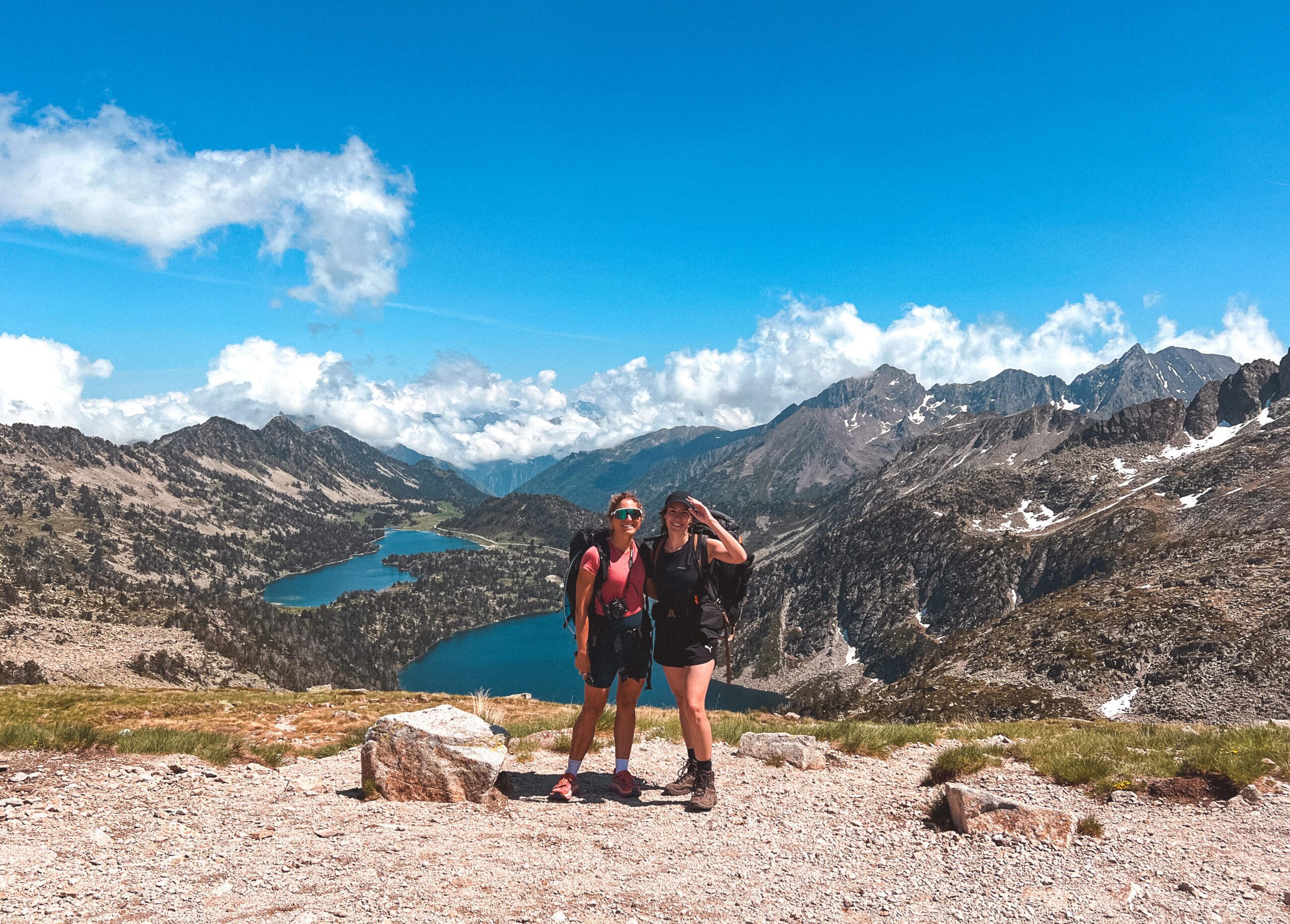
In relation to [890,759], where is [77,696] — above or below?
below

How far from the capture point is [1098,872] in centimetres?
724

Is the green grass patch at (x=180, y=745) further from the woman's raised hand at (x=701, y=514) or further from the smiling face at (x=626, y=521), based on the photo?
the woman's raised hand at (x=701, y=514)

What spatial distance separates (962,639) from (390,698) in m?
126

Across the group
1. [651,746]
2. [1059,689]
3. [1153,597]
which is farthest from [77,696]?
[1153,597]

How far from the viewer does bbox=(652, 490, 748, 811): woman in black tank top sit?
9883 millimetres

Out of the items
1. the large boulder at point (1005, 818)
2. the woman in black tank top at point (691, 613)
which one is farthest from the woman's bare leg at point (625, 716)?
the large boulder at point (1005, 818)

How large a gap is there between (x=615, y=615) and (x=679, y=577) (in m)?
1.16

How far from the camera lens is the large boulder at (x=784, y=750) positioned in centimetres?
1233

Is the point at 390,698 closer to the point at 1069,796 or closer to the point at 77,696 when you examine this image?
the point at 77,696

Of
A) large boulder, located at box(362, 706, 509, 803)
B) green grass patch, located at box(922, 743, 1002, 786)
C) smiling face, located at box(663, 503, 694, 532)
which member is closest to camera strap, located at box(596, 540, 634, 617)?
smiling face, located at box(663, 503, 694, 532)

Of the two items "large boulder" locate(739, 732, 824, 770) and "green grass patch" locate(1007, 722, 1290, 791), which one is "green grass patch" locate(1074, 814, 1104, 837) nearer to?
"green grass patch" locate(1007, 722, 1290, 791)

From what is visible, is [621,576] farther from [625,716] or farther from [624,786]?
[624,786]

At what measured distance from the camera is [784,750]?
1266 cm

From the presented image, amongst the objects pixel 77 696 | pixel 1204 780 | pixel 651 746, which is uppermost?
pixel 1204 780
